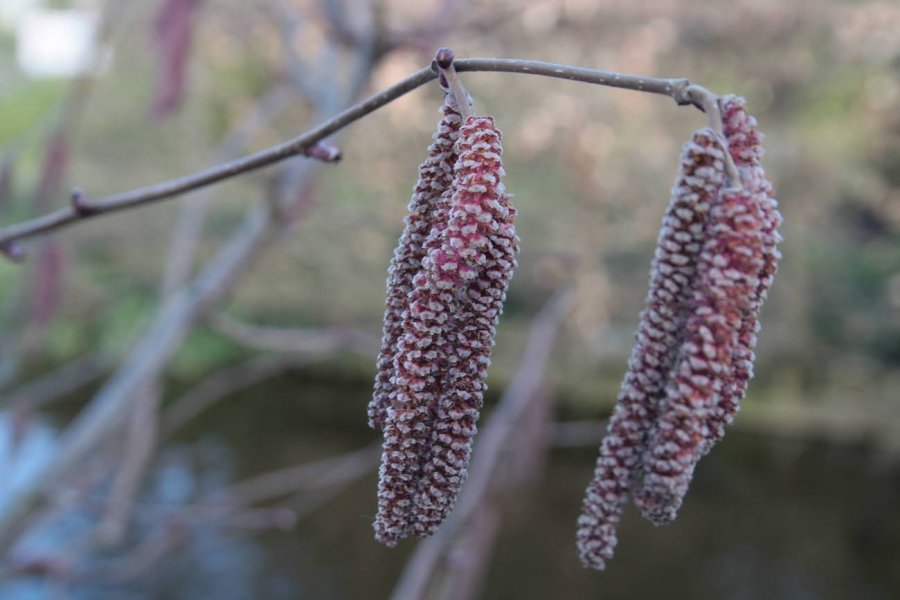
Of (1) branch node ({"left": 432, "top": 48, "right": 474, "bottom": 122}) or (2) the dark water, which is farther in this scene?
(2) the dark water

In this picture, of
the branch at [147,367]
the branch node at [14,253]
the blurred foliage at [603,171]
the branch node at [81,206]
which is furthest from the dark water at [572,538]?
the branch node at [81,206]

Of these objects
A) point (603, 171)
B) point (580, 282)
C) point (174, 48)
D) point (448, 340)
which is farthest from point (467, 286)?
point (603, 171)

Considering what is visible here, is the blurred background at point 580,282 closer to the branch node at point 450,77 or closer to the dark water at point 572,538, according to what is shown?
the dark water at point 572,538

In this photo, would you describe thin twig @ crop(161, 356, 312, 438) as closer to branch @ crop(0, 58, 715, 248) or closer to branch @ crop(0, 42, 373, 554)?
branch @ crop(0, 42, 373, 554)

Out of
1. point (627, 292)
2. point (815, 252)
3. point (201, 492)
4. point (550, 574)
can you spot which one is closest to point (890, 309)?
point (815, 252)

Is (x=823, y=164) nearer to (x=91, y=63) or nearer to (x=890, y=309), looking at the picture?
(x=890, y=309)

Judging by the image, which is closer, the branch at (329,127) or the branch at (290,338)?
the branch at (329,127)

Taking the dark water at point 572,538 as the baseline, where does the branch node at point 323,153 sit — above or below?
above

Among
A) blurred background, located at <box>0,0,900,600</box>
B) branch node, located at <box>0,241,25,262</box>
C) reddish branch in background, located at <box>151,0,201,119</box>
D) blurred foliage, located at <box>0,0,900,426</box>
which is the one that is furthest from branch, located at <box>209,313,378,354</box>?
blurred foliage, located at <box>0,0,900,426</box>
